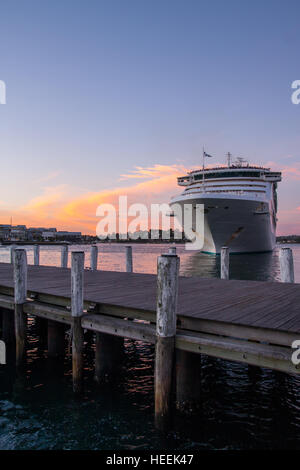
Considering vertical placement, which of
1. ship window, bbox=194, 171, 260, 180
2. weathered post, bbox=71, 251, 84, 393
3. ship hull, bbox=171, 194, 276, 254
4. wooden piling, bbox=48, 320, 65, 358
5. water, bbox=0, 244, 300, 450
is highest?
ship window, bbox=194, 171, 260, 180

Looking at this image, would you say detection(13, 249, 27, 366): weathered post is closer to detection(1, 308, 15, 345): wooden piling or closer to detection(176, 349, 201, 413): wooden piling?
detection(1, 308, 15, 345): wooden piling

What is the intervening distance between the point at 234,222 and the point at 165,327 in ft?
107

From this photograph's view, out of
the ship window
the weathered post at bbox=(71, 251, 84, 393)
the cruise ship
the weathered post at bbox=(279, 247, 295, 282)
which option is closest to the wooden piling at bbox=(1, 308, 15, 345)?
the weathered post at bbox=(71, 251, 84, 393)

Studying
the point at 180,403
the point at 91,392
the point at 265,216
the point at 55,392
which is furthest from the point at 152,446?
the point at 265,216

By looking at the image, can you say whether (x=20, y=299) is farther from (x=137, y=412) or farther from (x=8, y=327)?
(x=137, y=412)

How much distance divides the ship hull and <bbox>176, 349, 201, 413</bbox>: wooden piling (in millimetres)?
27368

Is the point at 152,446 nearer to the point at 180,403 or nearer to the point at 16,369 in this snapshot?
the point at 180,403

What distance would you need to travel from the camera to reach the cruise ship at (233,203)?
→ 3406 centimetres

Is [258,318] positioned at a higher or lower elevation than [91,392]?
higher

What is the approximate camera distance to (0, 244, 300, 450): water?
548 centimetres

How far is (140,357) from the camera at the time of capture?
30.9 feet

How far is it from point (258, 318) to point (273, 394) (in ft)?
9.09

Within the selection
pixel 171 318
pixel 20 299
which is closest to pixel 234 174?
pixel 20 299

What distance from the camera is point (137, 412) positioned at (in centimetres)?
636
